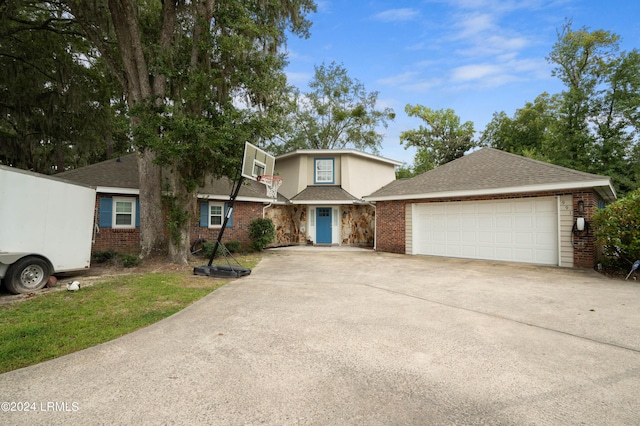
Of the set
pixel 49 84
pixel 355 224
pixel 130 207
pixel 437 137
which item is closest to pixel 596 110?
pixel 437 137

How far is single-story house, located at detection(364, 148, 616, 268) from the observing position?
29.4 ft

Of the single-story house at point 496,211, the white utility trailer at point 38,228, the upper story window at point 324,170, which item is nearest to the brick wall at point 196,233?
the white utility trailer at point 38,228

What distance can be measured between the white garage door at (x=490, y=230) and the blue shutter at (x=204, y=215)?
947 cm

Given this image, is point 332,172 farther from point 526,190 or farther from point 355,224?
point 526,190

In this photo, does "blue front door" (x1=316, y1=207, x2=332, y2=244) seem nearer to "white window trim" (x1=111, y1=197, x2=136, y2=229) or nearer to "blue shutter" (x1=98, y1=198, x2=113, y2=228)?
"white window trim" (x1=111, y1=197, x2=136, y2=229)

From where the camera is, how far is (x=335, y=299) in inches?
225

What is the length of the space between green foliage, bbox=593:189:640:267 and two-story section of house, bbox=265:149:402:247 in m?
10.1

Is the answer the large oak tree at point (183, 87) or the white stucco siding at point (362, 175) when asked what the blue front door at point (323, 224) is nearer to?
the white stucco siding at point (362, 175)

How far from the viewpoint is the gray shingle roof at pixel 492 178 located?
9039 millimetres

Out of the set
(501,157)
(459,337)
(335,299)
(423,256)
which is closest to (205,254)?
(335,299)

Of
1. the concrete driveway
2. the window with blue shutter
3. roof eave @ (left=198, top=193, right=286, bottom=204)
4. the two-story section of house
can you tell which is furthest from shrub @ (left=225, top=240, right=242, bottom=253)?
the concrete driveway

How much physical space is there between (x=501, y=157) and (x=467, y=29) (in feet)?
17.3

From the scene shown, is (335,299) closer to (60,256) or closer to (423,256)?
(60,256)

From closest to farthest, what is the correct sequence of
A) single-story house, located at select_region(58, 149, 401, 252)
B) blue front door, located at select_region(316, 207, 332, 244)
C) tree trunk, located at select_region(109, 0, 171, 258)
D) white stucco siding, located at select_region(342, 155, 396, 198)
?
tree trunk, located at select_region(109, 0, 171, 258)
single-story house, located at select_region(58, 149, 401, 252)
blue front door, located at select_region(316, 207, 332, 244)
white stucco siding, located at select_region(342, 155, 396, 198)
